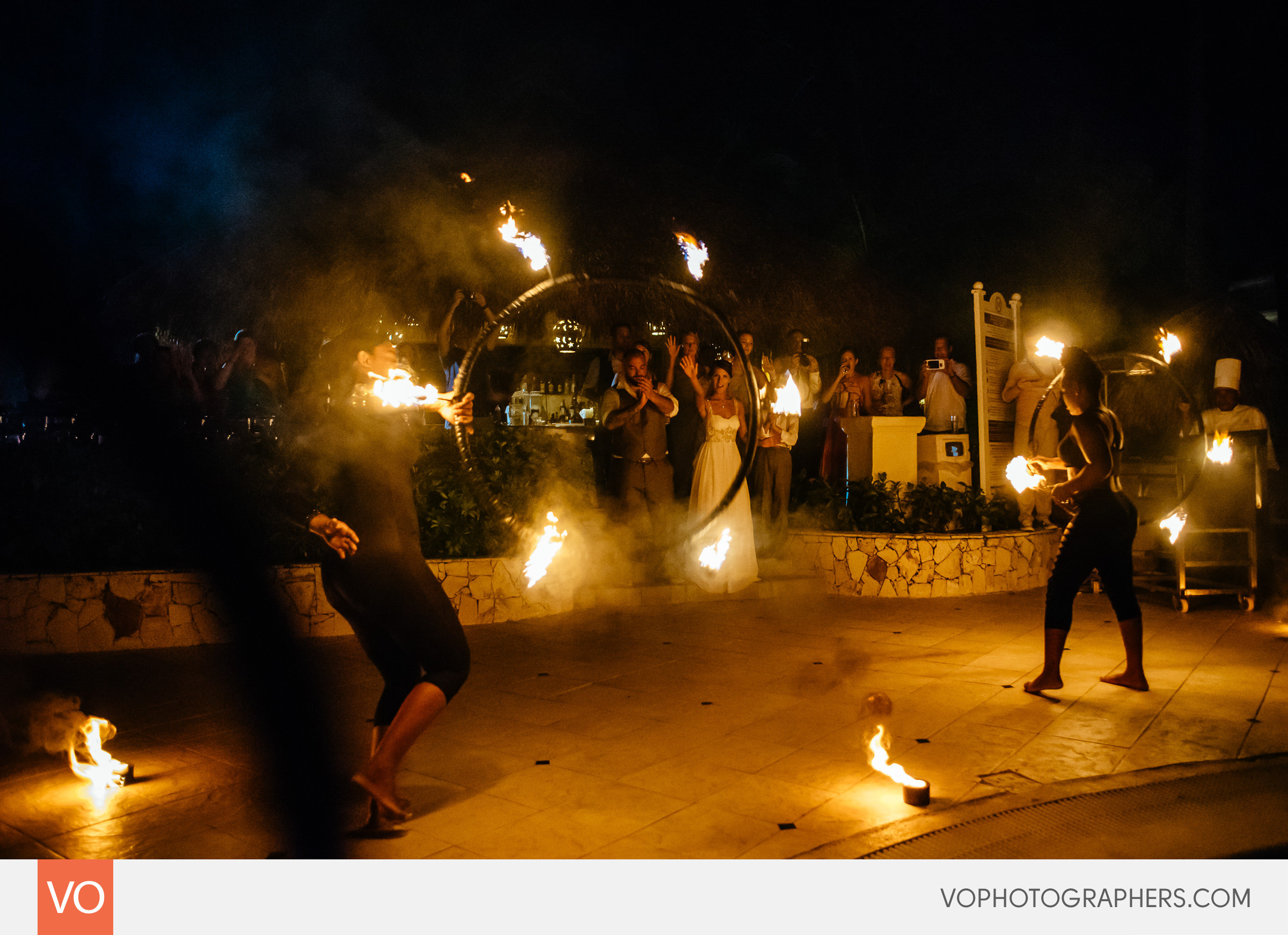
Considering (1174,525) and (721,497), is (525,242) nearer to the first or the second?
(721,497)

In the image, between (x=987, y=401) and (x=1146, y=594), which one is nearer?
(x=1146, y=594)

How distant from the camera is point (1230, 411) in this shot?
856cm

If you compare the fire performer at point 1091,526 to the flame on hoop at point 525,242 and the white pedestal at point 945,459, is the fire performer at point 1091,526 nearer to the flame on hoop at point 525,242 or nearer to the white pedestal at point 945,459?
the flame on hoop at point 525,242

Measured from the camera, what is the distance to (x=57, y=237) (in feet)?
32.0

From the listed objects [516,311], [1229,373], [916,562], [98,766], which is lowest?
[98,766]

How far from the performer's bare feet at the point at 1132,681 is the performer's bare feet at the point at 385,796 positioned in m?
4.20

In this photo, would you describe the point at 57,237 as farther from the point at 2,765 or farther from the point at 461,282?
the point at 2,765

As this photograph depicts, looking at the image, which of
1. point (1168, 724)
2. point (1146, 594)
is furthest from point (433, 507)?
point (1146, 594)

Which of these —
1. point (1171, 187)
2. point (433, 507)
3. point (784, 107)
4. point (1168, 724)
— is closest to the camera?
point (1168, 724)

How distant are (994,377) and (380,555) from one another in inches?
338

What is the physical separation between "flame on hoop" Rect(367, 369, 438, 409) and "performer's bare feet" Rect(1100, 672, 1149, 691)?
14.3ft

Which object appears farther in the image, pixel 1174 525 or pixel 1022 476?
pixel 1174 525

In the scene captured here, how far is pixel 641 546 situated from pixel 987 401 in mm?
4433
